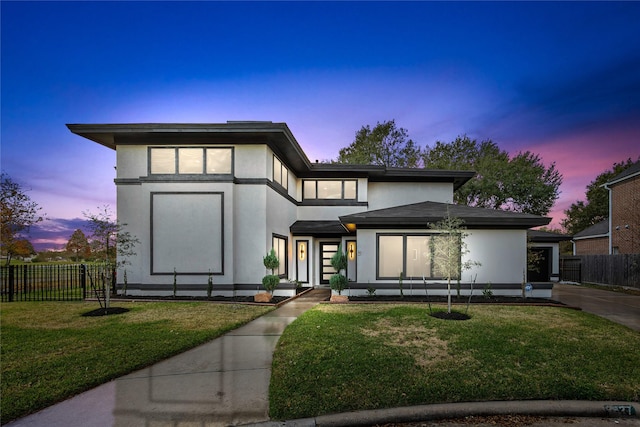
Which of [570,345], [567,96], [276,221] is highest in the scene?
[567,96]

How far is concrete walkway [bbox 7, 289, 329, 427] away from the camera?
11.7ft

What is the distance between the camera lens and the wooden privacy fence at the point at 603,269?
17.7 meters

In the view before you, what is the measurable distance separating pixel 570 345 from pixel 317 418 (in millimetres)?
5645

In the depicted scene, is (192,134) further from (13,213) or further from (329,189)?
(13,213)

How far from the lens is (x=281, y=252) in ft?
47.9

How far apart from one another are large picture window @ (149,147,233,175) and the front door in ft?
21.9

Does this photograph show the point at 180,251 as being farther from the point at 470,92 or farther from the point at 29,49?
the point at 470,92

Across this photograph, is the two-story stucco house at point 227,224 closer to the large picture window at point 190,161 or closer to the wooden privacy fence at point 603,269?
the large picture window at point 190,161

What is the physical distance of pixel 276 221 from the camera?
13875 mm

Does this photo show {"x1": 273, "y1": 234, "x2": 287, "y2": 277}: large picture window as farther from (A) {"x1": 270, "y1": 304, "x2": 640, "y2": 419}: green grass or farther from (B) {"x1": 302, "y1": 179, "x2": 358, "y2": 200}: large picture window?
(A) {"x1": 270, "y1": 304, "x2": 640, "y2": 419}: green grass

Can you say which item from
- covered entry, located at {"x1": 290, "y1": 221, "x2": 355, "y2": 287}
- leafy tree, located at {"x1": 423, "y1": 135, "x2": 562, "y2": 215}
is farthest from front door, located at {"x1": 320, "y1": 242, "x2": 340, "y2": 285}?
leafy tree, located at {"x1": 423, "y1": 135, "x2": 562, "y2": 215}

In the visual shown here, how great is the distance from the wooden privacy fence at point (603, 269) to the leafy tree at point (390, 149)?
51.1 ft

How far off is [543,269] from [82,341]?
25360mm

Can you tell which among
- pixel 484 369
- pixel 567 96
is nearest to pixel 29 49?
pixel 484 369
